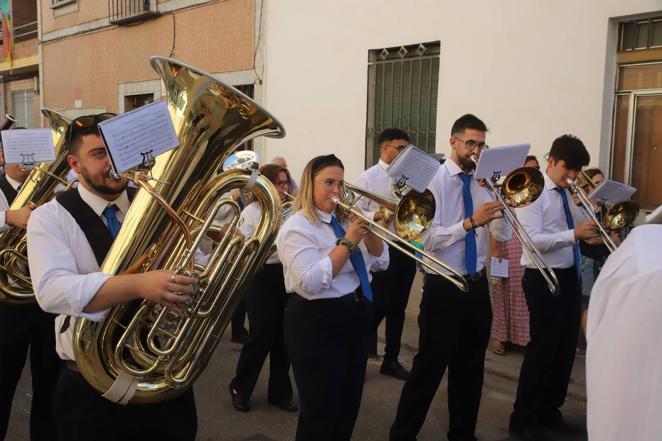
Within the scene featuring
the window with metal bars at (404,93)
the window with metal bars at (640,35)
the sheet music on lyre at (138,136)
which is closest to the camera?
the sheet music on lyre at (138,136)

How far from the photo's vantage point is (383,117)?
7688 millimetres

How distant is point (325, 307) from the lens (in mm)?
2957

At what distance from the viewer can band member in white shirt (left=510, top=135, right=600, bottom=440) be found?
3842mm

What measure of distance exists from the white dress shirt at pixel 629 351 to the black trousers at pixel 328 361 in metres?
1.90

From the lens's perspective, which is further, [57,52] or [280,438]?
[57,52]

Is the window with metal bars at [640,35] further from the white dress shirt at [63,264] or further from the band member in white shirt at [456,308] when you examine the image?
the white dress shirt at [63,264]

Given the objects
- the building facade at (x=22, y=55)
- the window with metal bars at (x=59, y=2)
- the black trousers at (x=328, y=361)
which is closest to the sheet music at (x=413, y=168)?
the black trousers at (x=328, y=361)

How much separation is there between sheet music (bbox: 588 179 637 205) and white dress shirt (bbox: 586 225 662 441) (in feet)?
10.4

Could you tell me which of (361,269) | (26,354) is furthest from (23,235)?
(361,269)

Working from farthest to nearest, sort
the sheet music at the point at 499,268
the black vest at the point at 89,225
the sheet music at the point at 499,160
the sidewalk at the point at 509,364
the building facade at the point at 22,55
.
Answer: the building facade at the point at 22,55
the sheet music at the point at 499,268
the sidewalk at the point at 509,364
the sheet music at the point at 499,160
the black vest at the point at 89,225

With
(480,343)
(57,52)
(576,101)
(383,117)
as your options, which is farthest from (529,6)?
(57,52)

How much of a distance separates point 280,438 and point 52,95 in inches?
536

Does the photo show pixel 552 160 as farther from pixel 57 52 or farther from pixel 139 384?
pixel 57 52

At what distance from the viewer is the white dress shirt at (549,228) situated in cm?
378
